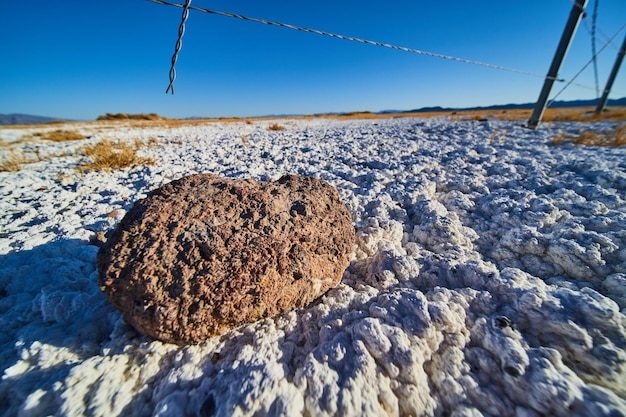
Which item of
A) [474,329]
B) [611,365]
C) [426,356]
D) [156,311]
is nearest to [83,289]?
[156,311]

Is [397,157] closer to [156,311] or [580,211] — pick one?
[580,211]

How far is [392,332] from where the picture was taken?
39.1 inches

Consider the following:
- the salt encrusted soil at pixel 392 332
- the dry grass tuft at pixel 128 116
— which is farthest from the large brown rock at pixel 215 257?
the dry grass tuft at pixel 128 116

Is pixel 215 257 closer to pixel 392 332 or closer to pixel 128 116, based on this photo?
pixel 392 332

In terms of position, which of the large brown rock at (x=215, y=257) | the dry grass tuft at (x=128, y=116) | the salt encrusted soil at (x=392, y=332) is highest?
the dry grass tuft at (x=128, y=116)

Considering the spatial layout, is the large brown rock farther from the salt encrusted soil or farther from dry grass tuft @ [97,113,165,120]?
dry grass tuft @ [97,113,165,120]

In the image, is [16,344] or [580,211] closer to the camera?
[16,344]

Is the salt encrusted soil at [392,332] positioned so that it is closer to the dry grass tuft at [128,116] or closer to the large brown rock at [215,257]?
the large brown rock at [215,257]

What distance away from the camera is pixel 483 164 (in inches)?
126

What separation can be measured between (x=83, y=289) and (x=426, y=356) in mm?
1828

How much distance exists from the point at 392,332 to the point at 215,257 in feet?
2.70

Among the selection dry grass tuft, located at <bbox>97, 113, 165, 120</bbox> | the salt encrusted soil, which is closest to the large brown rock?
the salt encrusted soil

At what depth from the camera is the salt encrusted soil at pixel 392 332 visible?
0.81 metres

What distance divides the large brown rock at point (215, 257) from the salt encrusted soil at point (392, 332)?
0.12 metres
